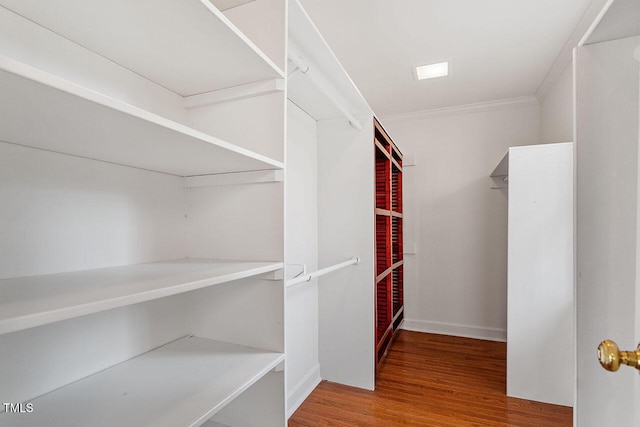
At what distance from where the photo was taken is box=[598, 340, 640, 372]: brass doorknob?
571 millimetres

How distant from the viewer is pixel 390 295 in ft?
9.18

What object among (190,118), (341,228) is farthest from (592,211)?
(341,228)

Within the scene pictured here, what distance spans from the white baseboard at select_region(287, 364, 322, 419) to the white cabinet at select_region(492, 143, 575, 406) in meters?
1.38

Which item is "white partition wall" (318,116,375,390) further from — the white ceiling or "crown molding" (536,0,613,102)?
"crown molding" (536,0,613,102)

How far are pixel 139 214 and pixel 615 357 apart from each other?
1250 mm

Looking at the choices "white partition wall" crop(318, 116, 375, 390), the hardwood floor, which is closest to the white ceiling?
"white partition wall" crop(318, 116, 375, 390)

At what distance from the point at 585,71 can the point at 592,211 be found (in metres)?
0.40

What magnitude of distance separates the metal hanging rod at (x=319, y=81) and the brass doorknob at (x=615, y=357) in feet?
4.72

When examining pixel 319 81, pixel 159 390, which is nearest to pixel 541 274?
pixel 319 81

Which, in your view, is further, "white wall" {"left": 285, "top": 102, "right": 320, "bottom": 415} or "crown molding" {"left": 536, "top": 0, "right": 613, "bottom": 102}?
"white wall" {"left": 285, "top": 102, "right": 320, "bottom": 415}

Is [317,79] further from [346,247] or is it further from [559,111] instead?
[559,111]

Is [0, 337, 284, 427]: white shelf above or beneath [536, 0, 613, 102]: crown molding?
beneath

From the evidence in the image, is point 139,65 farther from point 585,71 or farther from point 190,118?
point 585,71

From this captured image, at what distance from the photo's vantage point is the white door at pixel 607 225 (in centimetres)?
72
